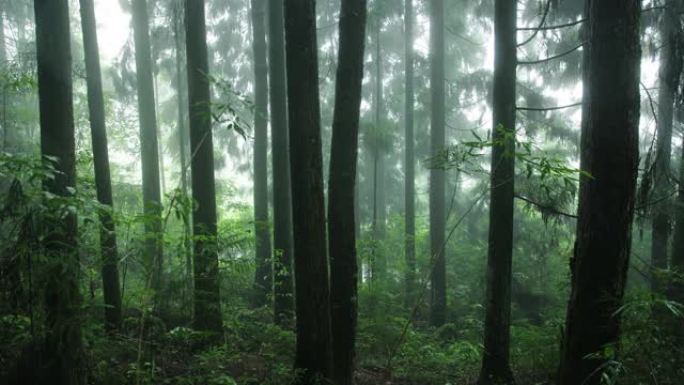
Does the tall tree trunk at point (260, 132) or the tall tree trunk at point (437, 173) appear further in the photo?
the tall tree trunk at point (437, 173)

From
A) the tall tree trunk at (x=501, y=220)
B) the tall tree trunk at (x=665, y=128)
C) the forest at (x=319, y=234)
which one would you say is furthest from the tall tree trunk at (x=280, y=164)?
the tall tree trunk at (x=665, y=128)

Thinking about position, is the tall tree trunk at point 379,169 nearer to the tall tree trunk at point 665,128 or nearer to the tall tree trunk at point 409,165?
the tall tree trunk at point 409,165

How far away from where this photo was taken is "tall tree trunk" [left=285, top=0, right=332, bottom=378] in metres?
5.01

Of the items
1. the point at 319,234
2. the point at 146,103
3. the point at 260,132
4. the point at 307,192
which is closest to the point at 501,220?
the point at 319,234

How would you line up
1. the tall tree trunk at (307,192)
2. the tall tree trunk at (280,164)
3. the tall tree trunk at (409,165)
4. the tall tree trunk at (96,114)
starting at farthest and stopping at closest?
the tall tree trunk at (409,165) < the tall tree trunk at (280,164) < the tall tree trunk at (96,114) < the tall tree trunk at (307,192)

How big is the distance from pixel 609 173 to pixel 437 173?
10650mm

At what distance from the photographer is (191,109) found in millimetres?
7746

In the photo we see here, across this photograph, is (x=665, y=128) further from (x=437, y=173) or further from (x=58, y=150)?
(x=58, y=150)

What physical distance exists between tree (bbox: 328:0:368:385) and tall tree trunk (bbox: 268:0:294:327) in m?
3.86

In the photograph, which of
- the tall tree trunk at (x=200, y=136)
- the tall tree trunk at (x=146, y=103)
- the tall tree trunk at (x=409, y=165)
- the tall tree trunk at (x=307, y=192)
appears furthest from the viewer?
the tall tree trunk at (x=409, y=165)

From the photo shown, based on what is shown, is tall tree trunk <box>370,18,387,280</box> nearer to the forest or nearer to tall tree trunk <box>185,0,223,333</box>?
the forest

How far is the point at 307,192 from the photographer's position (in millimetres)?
5078

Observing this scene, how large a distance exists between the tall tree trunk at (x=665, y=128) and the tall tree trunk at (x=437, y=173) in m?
5.66

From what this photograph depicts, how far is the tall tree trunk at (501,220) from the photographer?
696cm
